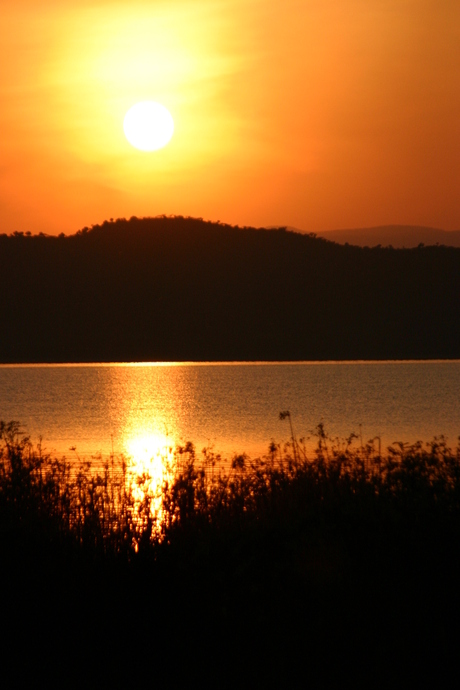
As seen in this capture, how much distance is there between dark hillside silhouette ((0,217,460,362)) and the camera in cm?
13725

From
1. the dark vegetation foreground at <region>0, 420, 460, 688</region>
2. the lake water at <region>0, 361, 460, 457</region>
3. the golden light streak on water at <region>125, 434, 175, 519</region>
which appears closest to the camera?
the dark vegetation foreground at <region>0, 420, 460, 688</region>

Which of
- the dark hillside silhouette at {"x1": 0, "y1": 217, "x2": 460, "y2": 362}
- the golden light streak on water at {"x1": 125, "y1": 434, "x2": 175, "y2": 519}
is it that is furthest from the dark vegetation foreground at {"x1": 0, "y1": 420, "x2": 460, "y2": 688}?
the dark hillside silhouette at {"x1": 0, "y1": 217, "x2": 460, "y2": 362}

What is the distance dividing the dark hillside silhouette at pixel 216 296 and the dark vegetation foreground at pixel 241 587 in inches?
4890

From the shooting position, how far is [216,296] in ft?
479

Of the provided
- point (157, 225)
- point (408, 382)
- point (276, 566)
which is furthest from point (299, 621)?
point (157, 225)

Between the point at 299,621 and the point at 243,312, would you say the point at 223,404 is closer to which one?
the point at 299,621

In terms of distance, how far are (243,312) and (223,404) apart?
95311mm

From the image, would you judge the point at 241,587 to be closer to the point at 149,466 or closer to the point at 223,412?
the point at 149,466

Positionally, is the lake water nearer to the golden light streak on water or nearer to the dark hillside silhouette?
the golden light streak on water

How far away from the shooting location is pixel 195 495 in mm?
11180

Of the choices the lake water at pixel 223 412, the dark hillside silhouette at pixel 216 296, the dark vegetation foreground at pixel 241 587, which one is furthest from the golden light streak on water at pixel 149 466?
the dark hillside silhouette at pixel 216 296

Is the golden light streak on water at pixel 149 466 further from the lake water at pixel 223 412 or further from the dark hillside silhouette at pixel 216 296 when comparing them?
the dark hillside silhouette at pixel 216 296

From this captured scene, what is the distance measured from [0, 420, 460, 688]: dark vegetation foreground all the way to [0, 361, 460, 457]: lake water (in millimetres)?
4736

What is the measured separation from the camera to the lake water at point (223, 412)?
2836 cm
